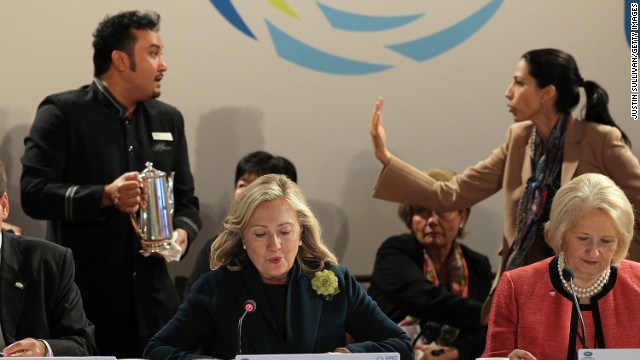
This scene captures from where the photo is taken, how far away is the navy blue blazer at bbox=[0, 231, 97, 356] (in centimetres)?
340

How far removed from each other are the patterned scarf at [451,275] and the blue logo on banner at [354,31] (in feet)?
3.28

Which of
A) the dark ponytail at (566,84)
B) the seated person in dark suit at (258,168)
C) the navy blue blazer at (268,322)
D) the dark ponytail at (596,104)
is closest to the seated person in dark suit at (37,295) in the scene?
the navy blue blazer at (268,322)

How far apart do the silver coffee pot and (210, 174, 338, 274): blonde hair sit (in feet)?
2.73

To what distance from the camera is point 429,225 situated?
5.11m

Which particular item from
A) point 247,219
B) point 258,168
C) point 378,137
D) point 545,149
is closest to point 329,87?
point 378,137

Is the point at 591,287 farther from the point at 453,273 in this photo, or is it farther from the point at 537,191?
the point at 453,273

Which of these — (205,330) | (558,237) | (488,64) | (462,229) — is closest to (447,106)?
(488,64)

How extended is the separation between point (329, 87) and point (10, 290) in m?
2.39

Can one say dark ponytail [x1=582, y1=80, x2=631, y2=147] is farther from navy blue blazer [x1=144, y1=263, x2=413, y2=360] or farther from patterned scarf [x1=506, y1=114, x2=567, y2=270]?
navy blue blazer [x1=144, y1=263, x2=413, y2=360]

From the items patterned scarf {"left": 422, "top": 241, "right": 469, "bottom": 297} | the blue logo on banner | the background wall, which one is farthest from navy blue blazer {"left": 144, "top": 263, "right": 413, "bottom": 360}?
the blue logo on banner

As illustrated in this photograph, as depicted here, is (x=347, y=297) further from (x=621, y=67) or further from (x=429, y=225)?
(x=621, y=67)

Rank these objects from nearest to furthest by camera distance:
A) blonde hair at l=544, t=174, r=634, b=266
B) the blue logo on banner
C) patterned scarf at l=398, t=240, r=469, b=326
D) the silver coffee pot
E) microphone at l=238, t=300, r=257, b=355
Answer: microphone at l=238, t=300, r=257, b=355 → blonde hair at l=544, t=174, r=634, b=266 → the silver coffee pot → patterned scarf at l=398, t=240, r=469, b=326 → the blue logo on banner

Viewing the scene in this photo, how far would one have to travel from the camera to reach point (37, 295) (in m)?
3.42

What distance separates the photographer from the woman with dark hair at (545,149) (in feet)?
15.0
